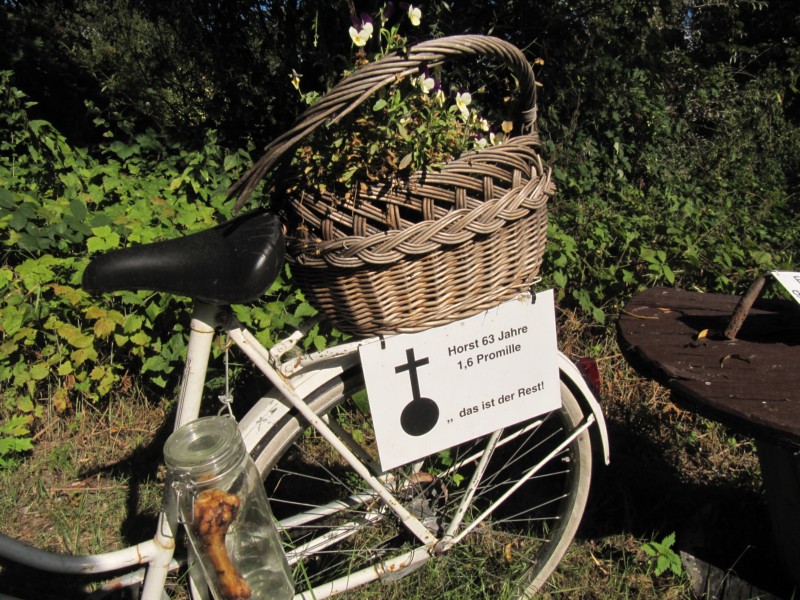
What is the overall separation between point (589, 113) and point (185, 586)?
377cm

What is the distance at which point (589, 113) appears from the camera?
4.24 metres

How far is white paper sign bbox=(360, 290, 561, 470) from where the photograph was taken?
148cm

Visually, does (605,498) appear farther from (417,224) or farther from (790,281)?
(417,224)

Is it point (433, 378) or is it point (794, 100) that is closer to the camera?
point (433, 378)

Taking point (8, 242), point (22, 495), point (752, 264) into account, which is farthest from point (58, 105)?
point (752, 264)

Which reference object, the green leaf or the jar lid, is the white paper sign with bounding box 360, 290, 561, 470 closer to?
→ the jar lid

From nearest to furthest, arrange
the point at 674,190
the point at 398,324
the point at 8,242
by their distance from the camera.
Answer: the point at 398,324 → the point at 8,242 → the point at 674,190

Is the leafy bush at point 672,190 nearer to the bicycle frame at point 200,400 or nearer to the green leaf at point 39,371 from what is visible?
the bicycle frame at point 200,400

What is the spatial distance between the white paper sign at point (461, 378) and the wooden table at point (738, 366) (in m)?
0.29

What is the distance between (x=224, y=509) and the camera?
1312 millimetres

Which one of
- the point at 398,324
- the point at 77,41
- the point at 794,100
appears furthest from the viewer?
the point at 794,100

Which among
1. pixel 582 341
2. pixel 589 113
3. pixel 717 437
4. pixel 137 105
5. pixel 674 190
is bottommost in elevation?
pixel 717 437

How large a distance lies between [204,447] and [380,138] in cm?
75

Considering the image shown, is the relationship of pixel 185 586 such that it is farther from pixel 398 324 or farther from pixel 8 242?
pixel 8 242
